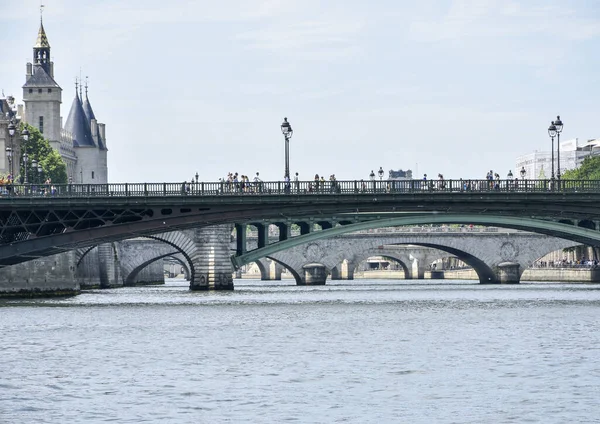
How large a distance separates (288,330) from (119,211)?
82.5 ft

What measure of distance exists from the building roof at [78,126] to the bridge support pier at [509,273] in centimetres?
6977

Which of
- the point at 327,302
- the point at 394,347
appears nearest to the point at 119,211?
the point at 327,302

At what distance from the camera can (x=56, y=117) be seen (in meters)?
178

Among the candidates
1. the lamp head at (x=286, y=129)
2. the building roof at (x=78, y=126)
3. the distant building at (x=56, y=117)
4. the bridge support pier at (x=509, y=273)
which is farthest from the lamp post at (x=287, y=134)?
the building roof at (x=78, y=126)

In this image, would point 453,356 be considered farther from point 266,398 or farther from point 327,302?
point 327,302

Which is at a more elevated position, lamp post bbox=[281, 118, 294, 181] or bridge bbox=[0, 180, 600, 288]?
lamp post bbox=[281, 118, 294, 181]

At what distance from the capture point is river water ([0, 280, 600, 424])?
110ft

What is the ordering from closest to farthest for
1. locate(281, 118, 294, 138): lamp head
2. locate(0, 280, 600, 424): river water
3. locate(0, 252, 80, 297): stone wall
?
locate(0, 280, 600, 424): river water
locate(281, 118, 294, 138): lamp head
locate(0, 252, 80, 297): stone wall

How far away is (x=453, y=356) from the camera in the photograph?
146 ft

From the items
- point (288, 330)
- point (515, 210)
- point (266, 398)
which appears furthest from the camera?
point (515, 210)

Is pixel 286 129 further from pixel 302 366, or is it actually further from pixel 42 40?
pixel 42 40

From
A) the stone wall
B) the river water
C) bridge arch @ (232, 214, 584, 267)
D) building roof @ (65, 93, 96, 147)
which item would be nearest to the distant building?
building roof @ (65, 93, 96, 147)

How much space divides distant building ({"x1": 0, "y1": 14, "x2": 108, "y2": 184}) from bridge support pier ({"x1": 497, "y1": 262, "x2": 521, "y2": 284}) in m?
47.2

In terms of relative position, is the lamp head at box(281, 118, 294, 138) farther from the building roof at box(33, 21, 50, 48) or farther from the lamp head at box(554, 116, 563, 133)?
the building roof at box(33, 21, 50, 48)
